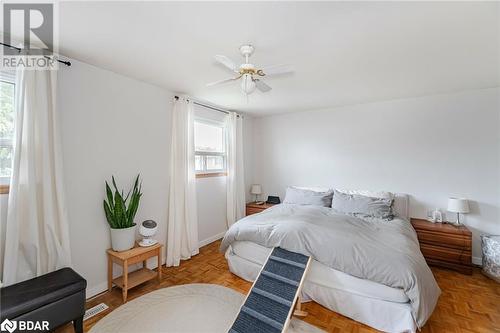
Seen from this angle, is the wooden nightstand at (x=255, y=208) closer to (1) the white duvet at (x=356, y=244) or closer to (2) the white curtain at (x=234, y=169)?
(2) the white curtain at (x=234, y=169)

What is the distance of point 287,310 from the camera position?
1.76 metres

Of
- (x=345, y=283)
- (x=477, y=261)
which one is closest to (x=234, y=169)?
(x=345, y=283)

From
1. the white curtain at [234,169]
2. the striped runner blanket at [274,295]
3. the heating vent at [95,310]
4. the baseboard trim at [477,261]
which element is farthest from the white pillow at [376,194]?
the heating vent at [95,310]

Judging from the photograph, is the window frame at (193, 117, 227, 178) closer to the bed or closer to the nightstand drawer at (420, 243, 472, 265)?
the bed

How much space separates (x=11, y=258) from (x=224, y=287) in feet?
6.20

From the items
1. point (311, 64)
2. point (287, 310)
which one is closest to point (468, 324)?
point (287, 310)

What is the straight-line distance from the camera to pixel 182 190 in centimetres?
314

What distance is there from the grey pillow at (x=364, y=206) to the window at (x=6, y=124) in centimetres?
374

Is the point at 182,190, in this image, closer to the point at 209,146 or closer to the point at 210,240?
the point at 209,146

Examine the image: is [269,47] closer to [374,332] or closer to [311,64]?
[311,64]

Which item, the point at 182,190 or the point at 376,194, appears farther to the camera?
the point at 376,194

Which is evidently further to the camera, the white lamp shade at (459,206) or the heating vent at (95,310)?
the white lamp shade at (459,206)

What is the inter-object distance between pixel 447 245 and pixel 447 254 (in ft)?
0.38

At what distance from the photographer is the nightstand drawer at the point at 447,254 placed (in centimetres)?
275
